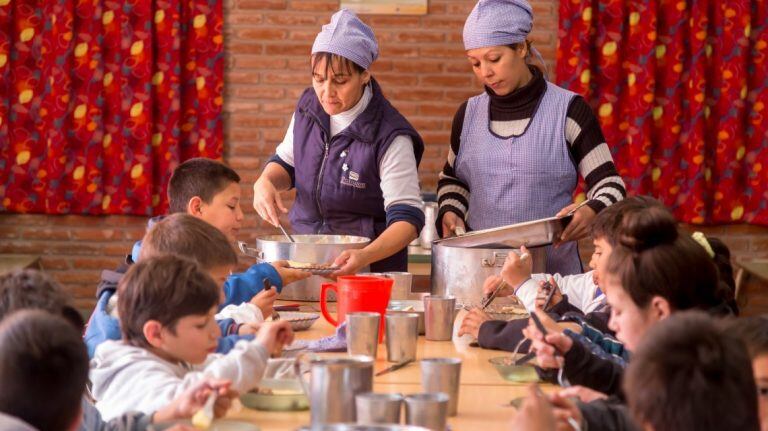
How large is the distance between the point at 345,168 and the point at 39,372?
2014mm

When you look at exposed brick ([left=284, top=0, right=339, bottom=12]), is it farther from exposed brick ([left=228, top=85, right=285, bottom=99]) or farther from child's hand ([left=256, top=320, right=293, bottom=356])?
child's hand ([left=256, top=320, right=293, bottom=356])

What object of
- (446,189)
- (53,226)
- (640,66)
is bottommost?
(53,226)

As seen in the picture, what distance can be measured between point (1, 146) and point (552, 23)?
286cm

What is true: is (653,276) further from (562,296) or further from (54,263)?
(54,263)

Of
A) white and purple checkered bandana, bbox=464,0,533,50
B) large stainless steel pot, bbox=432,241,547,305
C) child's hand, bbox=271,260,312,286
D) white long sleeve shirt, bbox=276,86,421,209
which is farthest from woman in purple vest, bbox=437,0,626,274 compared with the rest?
child's hand, bbox=271,260,312,286

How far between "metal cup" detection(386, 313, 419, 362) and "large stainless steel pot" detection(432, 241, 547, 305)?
54cm

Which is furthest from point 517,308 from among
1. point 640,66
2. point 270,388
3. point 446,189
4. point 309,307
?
point 640,66

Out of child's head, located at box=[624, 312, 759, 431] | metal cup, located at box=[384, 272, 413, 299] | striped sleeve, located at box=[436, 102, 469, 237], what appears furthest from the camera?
striped sleeve, located at box=[436, 102, 469, 237]

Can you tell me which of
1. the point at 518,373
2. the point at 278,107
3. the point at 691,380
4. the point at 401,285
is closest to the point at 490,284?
the point at 401,285

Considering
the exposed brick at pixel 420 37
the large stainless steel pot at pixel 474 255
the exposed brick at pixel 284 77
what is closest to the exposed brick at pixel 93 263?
the exposed brick at pixel 284 77

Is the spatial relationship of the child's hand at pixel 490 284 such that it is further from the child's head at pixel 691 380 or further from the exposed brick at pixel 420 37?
the exposed brick at pixel 420 37

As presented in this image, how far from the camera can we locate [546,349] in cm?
204

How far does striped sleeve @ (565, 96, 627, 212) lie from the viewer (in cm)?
346

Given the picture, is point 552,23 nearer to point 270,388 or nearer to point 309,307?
point 309,307
